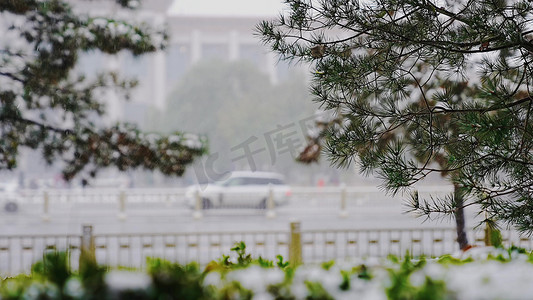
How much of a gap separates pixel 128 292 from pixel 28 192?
1076 centimetres

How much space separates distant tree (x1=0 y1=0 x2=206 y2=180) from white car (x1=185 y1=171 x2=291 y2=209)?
5753 millimetres

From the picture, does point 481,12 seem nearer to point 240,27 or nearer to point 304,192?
point 304,192

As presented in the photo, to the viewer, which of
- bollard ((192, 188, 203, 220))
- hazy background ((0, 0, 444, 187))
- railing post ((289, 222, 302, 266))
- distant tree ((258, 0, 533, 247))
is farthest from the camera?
hazy background ((0, 0, 444, 187))

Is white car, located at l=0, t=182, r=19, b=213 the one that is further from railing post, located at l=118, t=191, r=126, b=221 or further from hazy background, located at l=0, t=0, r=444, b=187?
railing post, located at l=118, t=191, r=126, b=221

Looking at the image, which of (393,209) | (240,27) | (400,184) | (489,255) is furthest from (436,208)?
(240,27)

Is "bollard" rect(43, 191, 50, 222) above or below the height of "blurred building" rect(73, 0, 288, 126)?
below

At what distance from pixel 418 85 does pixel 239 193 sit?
864cm

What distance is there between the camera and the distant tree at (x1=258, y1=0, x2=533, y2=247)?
1899mm

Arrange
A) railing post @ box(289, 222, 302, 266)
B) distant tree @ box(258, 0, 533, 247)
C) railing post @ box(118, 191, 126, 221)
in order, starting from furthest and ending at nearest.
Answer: railing post @ box(118, 191, 126, 221), railing post @ box(289, 222, 302, 266), distant tree @ box(258, 0, 533, 247)

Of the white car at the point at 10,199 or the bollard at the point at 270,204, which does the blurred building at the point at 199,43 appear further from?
the white car at the point at 10,199

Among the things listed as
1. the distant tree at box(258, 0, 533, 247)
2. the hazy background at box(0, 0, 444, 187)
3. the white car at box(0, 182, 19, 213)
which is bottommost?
the white car at box(0, 182, 19, 213)

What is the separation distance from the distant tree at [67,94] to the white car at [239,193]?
5.75 metres

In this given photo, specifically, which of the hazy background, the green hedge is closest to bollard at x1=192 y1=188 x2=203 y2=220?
the hazy background

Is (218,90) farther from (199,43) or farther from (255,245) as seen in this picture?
(255,245)
